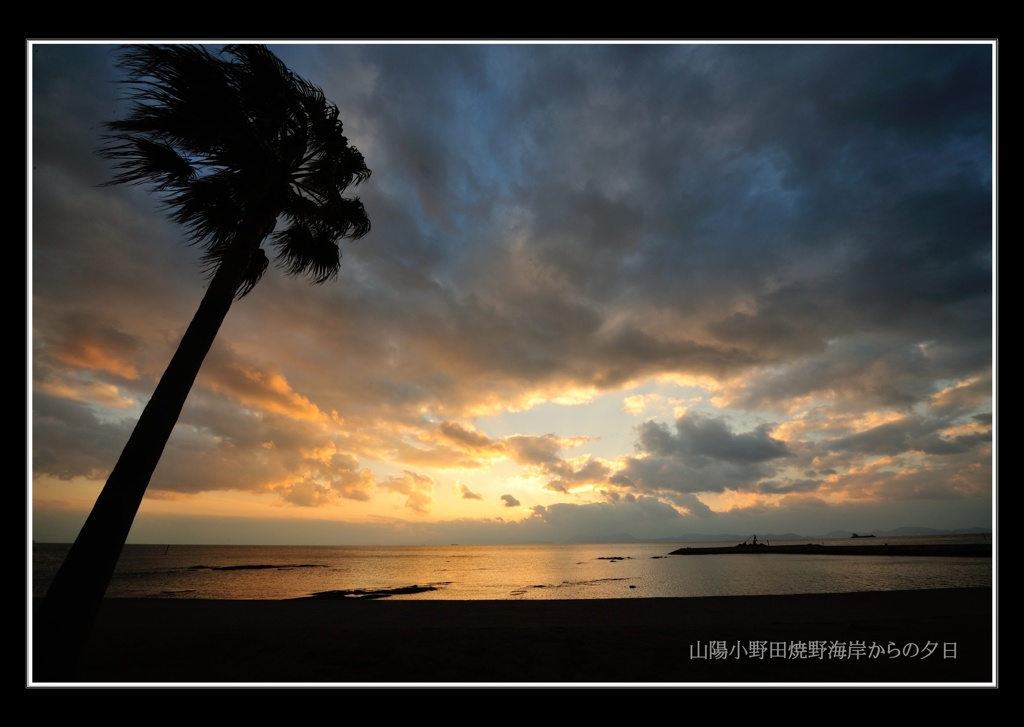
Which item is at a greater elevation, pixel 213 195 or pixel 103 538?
pixel 213 195

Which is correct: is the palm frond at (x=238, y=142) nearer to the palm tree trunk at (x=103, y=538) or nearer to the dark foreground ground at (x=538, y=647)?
the palm tree trunk at (x=103, y=538)

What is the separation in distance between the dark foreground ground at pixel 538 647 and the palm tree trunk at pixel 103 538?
3116 mm

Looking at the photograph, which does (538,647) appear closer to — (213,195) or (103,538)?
(103,538)

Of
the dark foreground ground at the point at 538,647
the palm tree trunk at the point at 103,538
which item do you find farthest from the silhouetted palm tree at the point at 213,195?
the dark foreground ground at the point at 538,647

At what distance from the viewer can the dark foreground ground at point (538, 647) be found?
25.6 ft

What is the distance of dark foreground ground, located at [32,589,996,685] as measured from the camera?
780 centimetres

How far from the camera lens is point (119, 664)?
8.17 meters

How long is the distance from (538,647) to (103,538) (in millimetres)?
7097

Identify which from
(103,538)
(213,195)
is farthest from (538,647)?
(213,195)

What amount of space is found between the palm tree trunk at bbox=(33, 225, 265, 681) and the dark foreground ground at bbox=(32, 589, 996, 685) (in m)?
3.12

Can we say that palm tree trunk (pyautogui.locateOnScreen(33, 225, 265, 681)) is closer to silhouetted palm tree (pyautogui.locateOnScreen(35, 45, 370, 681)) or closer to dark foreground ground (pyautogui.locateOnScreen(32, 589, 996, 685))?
silhouetted palm tree (pyautogui.locateOnScreen(35, 45, 370, 681))

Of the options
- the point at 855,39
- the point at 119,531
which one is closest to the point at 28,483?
the point at 119,531

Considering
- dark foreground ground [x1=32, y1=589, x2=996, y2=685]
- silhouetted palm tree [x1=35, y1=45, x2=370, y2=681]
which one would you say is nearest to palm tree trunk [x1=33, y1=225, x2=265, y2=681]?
silhouetted palm tree [x1=35, y1=45, x2=370, y2=681]

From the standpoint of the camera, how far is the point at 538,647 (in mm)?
9000
